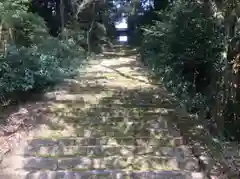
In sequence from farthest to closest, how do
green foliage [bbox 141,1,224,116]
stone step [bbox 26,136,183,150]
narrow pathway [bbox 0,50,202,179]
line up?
green foliage [bbox 141,1,224,116] → stone step [bbox 26,136,183,150] → narrow pathway [bbox 0,50,202,179]

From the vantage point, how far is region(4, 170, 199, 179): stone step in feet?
11.9

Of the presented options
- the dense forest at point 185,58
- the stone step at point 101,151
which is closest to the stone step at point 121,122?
the stone step at point 101,151

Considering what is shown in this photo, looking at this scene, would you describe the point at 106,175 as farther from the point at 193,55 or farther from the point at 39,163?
Result: the point at 193,55

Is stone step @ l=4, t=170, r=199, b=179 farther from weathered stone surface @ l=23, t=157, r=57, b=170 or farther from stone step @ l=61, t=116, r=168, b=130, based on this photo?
stone step @ l=61, t=116, r=168, b=130

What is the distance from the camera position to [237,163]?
4.05 meters

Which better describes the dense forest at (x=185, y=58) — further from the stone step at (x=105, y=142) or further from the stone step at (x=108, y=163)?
the stone step at (x=108, y=163)

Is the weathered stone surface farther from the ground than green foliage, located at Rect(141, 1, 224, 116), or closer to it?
closer to it

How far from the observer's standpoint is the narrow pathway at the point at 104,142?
376 centimetres

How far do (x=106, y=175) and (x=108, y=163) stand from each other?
27cm

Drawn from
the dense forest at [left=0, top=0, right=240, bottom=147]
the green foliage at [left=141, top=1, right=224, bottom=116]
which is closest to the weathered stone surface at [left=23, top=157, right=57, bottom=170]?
the dense forest at [left=0, top=0, right=240, bottom=147]

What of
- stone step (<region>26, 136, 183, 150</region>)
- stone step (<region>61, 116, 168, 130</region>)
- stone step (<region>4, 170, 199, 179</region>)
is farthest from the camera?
stone step (<region>61, 116, 168, 130</region>)

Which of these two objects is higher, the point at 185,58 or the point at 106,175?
the point at 185,58

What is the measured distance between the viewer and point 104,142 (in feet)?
14.5

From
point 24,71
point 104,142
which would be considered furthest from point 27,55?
point 104,142
